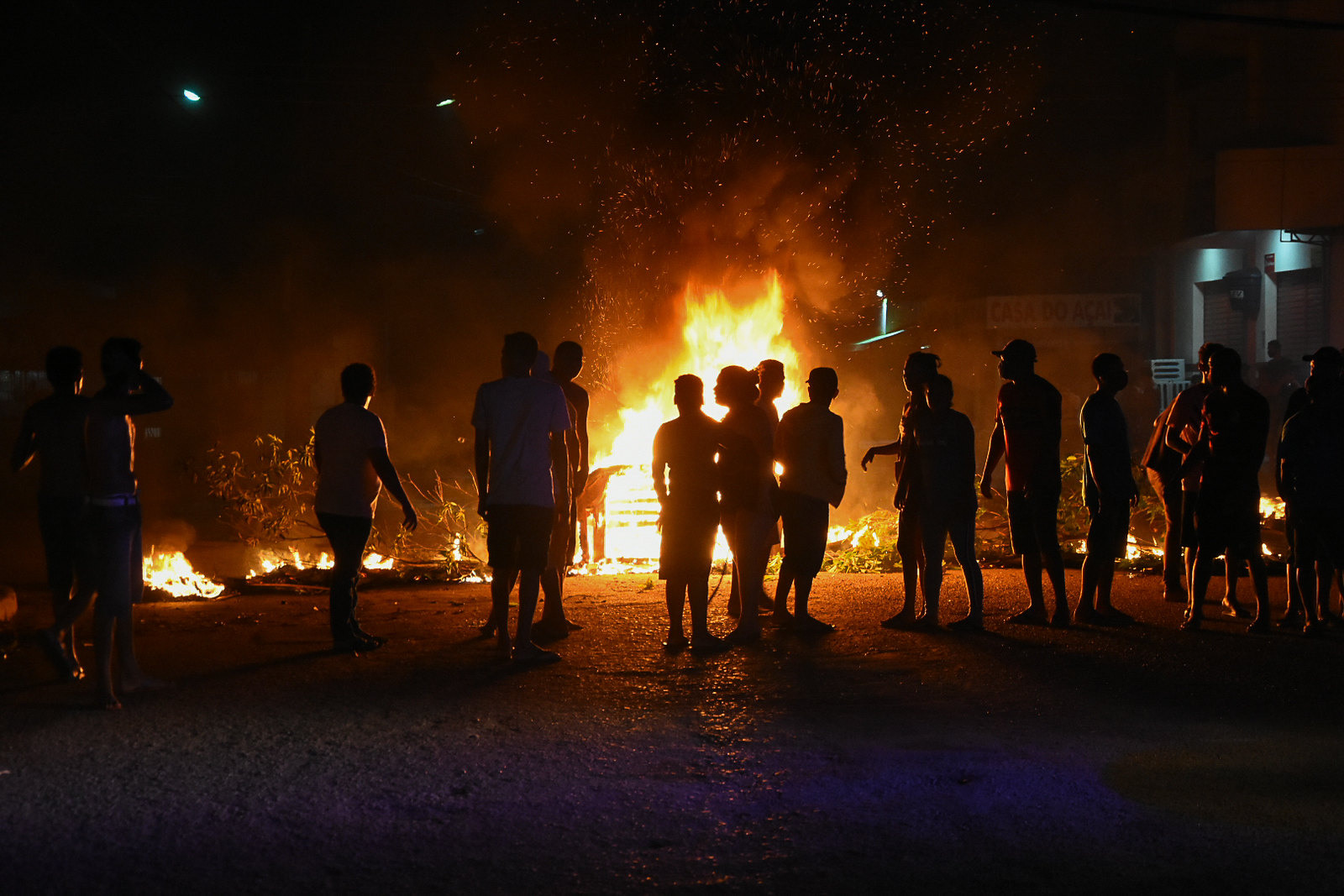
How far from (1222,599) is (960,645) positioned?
294cm

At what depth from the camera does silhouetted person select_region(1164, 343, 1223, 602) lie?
7.39 meters

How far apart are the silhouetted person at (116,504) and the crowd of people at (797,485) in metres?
0.18

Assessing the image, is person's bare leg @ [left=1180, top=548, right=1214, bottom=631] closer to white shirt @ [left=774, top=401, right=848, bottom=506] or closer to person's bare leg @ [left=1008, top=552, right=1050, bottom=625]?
person's bare leg @ [left=1008, top=552, right=1050, bottom=625]

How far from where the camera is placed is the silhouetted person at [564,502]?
6930 mm

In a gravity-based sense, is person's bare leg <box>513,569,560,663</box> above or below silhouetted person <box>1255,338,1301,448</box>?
below

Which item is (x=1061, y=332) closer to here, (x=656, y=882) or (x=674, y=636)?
(x=674, y=636)

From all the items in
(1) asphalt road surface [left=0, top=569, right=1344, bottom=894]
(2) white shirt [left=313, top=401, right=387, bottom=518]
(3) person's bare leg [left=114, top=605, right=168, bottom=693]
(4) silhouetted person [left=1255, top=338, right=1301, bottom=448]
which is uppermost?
(4) silhouetted person [left=1255, top=338, right=1301, bottom=448]

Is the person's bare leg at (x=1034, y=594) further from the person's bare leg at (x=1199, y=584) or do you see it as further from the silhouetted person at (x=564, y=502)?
the silhouetted person at (x=564, y=502)

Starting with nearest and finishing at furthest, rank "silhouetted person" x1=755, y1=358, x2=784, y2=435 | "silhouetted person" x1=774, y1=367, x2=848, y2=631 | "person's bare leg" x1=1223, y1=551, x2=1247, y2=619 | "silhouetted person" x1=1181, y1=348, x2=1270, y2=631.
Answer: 1. "silhouetted person" x1=1181, y1=348, x2=1270, y2=631
2. "silhouetted person" x1=774, y1=367, x2=848, y2=631
3. "person's bare leg" x1=1223, y1=551, x2=1247, y2=619
4. "silhouetted person" x1=755, y1=358, x2=784, y2=435

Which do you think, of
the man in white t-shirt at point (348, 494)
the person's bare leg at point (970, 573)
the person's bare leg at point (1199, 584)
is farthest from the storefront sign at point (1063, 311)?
the man in white t-shirt at point (348, 494)

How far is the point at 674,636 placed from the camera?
21.5 feet

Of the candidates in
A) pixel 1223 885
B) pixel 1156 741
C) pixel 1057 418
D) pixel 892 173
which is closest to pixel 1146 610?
pixel 1057 418

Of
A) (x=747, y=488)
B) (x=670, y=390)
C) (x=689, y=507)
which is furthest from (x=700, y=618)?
(x=670, y=390)


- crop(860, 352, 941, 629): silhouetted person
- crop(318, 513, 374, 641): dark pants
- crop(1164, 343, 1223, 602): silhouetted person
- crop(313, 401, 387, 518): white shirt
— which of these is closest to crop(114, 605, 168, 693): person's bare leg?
crop(318, 513, 374, 641): dark pants
